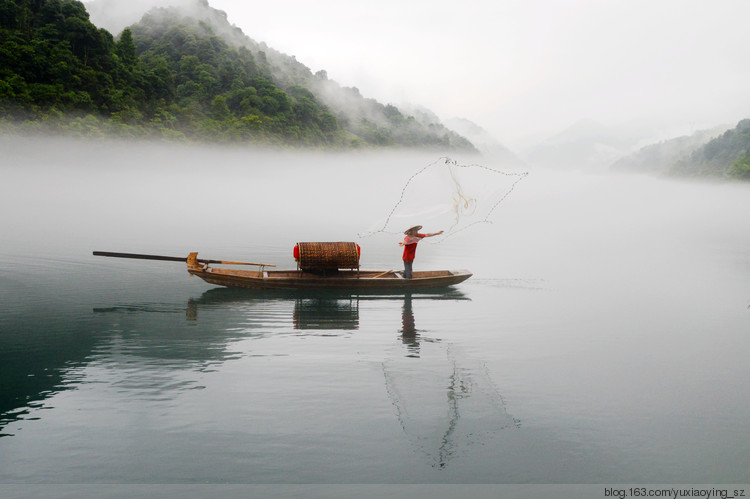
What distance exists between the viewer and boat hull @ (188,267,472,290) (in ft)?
65.8

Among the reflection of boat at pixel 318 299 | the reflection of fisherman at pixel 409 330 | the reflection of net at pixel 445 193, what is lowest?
the reflection of fisherman at pixel 409 330

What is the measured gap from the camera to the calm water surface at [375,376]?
8.12 metres

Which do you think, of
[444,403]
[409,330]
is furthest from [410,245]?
[444,403]

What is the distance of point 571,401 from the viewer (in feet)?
34.5

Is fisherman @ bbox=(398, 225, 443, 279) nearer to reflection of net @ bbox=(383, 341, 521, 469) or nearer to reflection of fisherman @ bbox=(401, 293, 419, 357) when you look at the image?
reflection of fisherman @ bbox=(401, 293, 419, 357)

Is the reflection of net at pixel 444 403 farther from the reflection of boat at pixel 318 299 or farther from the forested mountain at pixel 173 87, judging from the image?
the forested mountain at pixel 173 87

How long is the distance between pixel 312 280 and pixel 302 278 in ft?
1.20

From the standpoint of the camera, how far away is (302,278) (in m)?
20.0

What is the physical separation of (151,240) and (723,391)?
3512 cm

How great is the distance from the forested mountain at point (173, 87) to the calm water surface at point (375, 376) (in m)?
55.7

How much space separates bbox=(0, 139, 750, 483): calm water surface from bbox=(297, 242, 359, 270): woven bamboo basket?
Answer: 1.23 meters

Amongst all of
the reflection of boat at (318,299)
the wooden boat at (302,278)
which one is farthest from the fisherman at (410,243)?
the reflection of boat at (318,299)

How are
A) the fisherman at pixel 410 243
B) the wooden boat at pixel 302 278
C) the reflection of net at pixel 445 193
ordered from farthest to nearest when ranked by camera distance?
1. the reflection of net at pixel 445 193
2. the fisherman at pixel 410 243
3. the wooden boat at pixel 302 278

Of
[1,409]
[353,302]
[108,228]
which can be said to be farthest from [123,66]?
[1,409]
